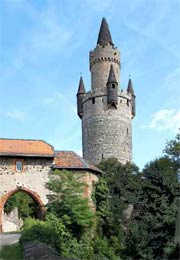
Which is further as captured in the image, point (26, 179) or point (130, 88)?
point (130, 88)

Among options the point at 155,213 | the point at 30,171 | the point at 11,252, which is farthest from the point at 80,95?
the point at 11,252

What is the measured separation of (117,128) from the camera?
4172cm

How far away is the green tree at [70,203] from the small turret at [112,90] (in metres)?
17.2

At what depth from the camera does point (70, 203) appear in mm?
23844

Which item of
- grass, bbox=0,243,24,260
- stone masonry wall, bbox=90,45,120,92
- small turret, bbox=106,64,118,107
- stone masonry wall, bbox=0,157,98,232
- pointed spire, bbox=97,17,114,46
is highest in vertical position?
pointed spire, bbox=97,17,114,46

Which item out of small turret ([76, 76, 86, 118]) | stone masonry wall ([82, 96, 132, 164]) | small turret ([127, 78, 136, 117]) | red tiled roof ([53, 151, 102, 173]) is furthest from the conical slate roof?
red tiled roof ([53, 151, 102, 173])

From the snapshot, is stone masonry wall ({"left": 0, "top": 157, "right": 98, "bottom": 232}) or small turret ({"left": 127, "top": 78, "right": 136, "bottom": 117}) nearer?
stone masonry wall ({"left": 0, "top": 157, "right": 98, "bottom": 232})

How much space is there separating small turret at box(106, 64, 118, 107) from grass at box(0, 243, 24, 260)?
25356 mm

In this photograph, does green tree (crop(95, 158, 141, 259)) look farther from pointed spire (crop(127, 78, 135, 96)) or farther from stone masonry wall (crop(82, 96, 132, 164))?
pointed spire (crop(127, 78, 135, 96))

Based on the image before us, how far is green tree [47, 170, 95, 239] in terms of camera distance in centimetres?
2386

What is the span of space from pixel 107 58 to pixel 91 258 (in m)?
26.2

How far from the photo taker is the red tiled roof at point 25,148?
2711 centimetres

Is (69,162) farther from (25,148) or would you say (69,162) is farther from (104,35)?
(104,35)

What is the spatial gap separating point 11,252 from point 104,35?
3298 centimetres
